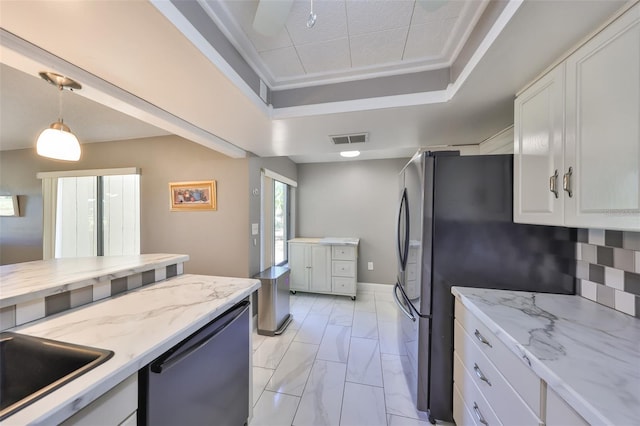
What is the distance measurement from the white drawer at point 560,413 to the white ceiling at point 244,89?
130cm

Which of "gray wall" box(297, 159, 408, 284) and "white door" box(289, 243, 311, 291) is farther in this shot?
"gray wall" box(297, 159, 408, 284)

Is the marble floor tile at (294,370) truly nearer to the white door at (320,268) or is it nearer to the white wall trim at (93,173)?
the white door at (320,268)

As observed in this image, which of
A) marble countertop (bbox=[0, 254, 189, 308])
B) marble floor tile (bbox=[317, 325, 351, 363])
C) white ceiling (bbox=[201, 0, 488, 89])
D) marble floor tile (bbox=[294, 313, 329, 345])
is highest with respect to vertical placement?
white ceiling (bbox=[201, 0, 488, 89])

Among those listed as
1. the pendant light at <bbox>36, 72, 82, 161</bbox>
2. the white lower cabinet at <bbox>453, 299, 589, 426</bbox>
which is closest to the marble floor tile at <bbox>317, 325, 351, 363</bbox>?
the white lower cabinet at <bbox>453, 299, 589, 426</bbox>

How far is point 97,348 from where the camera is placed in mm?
717

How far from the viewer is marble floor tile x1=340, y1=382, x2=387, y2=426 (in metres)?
1.46

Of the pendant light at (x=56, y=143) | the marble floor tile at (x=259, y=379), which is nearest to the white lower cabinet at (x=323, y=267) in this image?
the marble floor tile at (x=259, y=379)

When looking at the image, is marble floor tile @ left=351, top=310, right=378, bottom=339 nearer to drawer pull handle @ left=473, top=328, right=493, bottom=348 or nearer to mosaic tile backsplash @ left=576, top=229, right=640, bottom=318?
drawer pull handle @ left=473, top=328, right=493, bottom=348

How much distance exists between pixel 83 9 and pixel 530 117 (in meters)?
2.04

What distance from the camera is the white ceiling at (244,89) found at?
810mm

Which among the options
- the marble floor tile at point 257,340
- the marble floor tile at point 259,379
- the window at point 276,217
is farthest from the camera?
the window at point 276,217

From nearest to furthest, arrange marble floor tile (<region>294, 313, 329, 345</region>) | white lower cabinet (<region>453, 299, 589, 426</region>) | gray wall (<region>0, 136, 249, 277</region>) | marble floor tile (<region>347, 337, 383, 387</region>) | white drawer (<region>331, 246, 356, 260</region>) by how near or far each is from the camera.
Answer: white lower cabinet (<region>453, 299, 589, 426</region>) < marble floor tile (<region>347, 337, 383, 387</region>) < marble floor tile (<region>294, 313, 329, 345</region>) < gray wall (<region>0, 136, 249, 277</region>) < white drawer (<region>331, 246, 356, 260</region>)

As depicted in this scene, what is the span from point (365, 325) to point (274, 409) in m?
1.47

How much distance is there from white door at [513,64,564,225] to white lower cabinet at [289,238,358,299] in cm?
237
